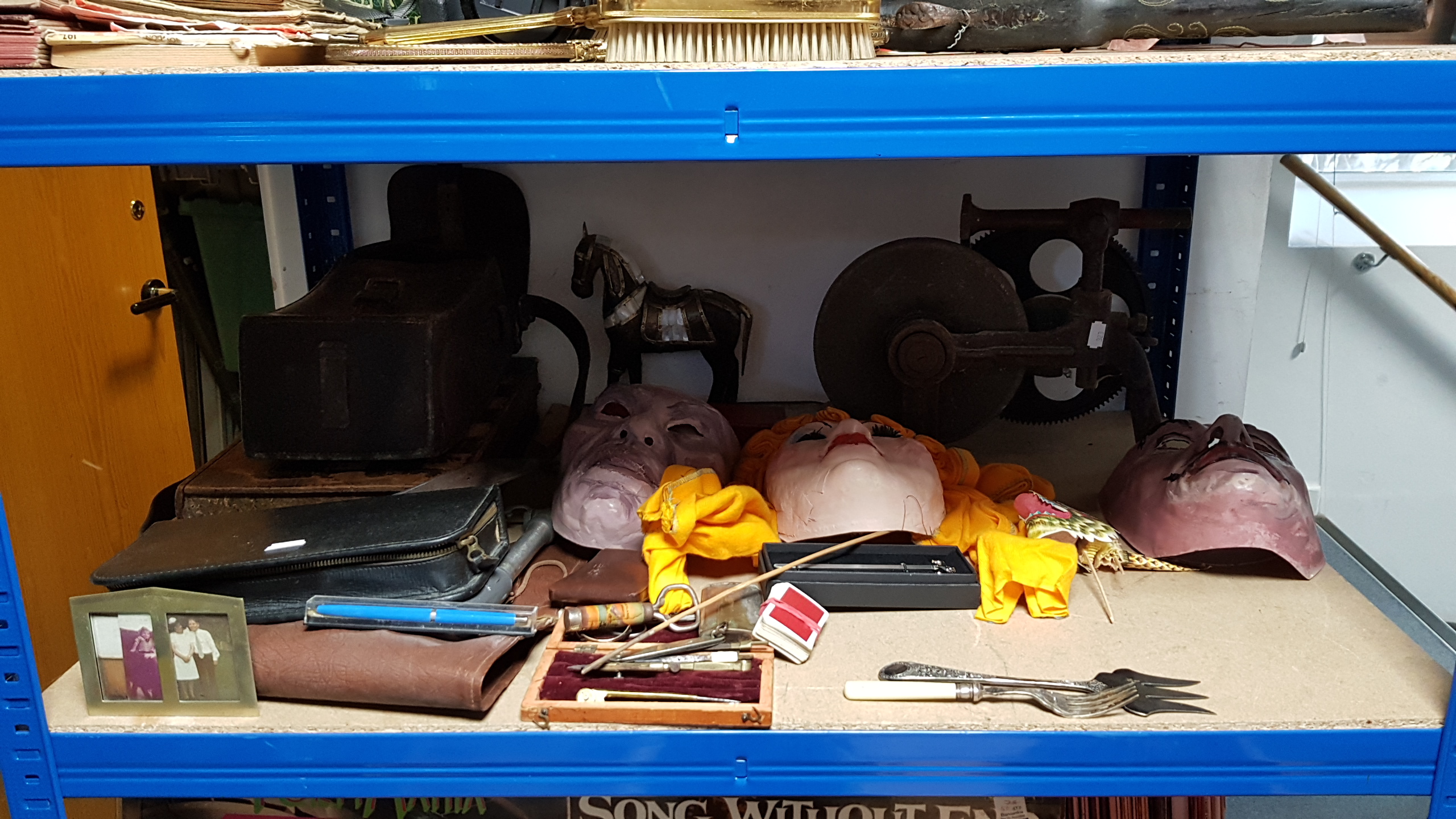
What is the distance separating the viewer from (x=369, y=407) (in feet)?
3.05

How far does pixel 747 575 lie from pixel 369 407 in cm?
40

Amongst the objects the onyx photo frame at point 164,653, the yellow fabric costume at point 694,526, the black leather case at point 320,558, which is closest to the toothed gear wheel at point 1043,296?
A: the yellow fabric costume at point 694,526

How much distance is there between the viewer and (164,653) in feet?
2.40

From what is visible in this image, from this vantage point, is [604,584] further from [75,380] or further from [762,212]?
[75,380]

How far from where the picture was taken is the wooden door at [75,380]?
1138 mm

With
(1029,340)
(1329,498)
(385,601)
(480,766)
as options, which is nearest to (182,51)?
(385,601)

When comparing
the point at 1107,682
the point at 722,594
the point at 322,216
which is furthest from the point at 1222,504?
the point at 322,216

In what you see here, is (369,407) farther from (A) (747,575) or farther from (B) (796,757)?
(B) (796,757)

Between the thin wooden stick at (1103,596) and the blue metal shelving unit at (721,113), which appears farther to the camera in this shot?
the thin wooden stick at (1103,596)

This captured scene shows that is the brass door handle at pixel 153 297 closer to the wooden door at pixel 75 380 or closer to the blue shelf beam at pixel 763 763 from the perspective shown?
the wooden door at pixel 75 380

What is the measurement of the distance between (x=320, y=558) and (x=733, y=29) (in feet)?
1.72

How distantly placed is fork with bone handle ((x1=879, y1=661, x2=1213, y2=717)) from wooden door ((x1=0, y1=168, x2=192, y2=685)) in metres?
1.02

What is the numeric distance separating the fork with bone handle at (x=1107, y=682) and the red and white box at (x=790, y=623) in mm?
67

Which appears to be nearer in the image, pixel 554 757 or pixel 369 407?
pixel 554 757
